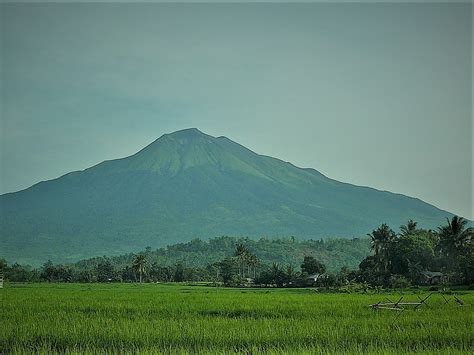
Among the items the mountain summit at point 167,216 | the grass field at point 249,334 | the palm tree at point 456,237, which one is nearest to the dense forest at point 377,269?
the palm tree at point 456,237

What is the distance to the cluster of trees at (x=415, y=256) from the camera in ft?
104

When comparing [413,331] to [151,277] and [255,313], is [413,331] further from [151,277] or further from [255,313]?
[151,277]

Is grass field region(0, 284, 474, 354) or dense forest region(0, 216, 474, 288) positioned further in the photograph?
dense forest region(0, 216, 474, 288)

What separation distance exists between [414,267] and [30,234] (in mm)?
150010

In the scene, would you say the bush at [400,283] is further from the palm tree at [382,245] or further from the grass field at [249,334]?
the grass field at [249,334]

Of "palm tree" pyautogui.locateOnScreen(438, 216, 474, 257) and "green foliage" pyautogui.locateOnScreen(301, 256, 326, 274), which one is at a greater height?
"palm tree" pyautogui.locateOnScreen(438, 216, 474, 257)

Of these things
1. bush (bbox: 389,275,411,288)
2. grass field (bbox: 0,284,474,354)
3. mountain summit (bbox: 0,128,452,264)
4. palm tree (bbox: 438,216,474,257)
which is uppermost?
mountain summit (bbox: 0,128,452,264)

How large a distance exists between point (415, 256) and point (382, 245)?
7.71 ft

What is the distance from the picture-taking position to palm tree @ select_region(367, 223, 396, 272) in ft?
111

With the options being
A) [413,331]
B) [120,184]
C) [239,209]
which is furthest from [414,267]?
[120,184]

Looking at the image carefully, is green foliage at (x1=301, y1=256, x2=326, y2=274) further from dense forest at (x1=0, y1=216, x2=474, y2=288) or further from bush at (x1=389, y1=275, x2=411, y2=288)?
bush at (x1=389, y1=275, x2=411, y2=288)

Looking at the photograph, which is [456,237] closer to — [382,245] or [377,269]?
[382,245]

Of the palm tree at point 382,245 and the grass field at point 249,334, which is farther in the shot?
the palm tree at point 382,245

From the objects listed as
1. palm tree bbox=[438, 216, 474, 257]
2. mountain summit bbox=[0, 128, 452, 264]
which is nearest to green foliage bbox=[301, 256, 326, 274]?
palm tree bbox=[438, 216, 474, 257]
